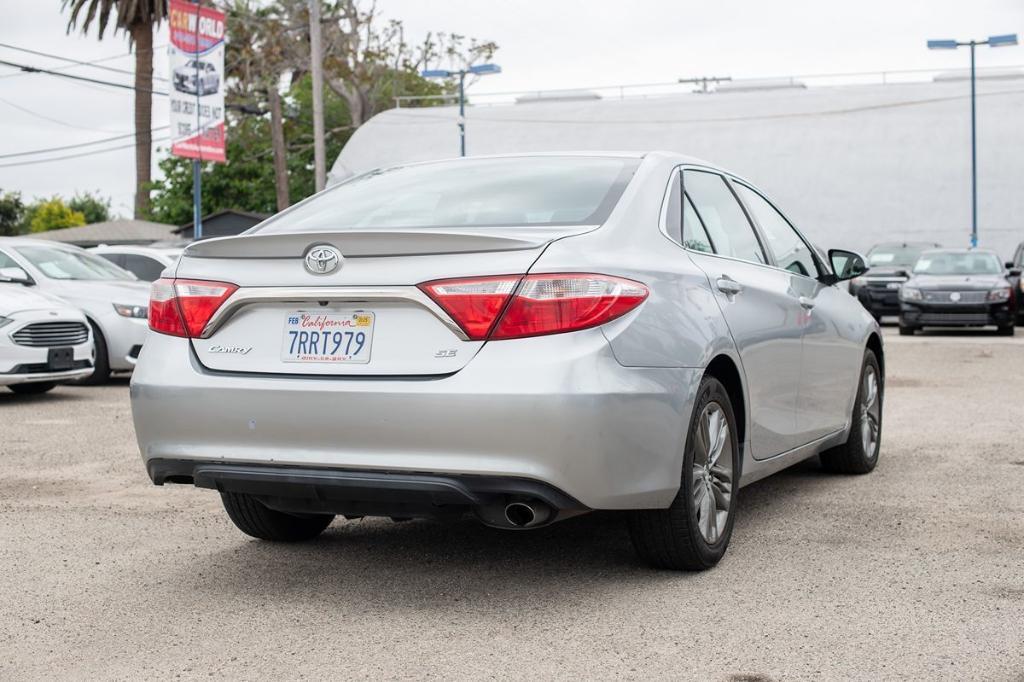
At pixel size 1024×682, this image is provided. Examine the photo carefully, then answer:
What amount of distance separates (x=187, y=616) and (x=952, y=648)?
2.39 m

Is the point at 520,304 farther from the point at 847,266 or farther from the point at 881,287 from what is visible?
the point at 881,287

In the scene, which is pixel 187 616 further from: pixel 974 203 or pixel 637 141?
pixel 637 141

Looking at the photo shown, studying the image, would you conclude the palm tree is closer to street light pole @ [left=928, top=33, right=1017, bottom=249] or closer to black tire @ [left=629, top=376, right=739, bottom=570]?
street light pole @ [left=928, top=33, right=1017, bottom=249]

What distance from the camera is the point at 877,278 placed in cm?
2608

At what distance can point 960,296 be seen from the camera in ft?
70.0

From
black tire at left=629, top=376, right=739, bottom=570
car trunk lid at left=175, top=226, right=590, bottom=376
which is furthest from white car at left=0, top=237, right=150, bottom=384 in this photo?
black tire at left=629, top=376, right=739, bottom=570

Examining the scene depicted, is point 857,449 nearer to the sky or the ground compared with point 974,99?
nearer to the ground

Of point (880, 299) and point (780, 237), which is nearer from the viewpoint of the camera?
point (780, 237)

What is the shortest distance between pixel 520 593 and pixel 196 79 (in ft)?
83.5

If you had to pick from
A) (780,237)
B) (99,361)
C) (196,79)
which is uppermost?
(196,79)

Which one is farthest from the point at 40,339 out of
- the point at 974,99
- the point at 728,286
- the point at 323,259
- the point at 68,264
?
the point at 974,99

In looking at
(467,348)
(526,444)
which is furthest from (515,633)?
(467,348)

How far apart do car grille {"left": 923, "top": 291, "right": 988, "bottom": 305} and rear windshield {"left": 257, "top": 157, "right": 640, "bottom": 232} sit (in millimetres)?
17382

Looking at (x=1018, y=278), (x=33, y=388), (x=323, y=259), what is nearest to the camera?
(x=323, y=259)
